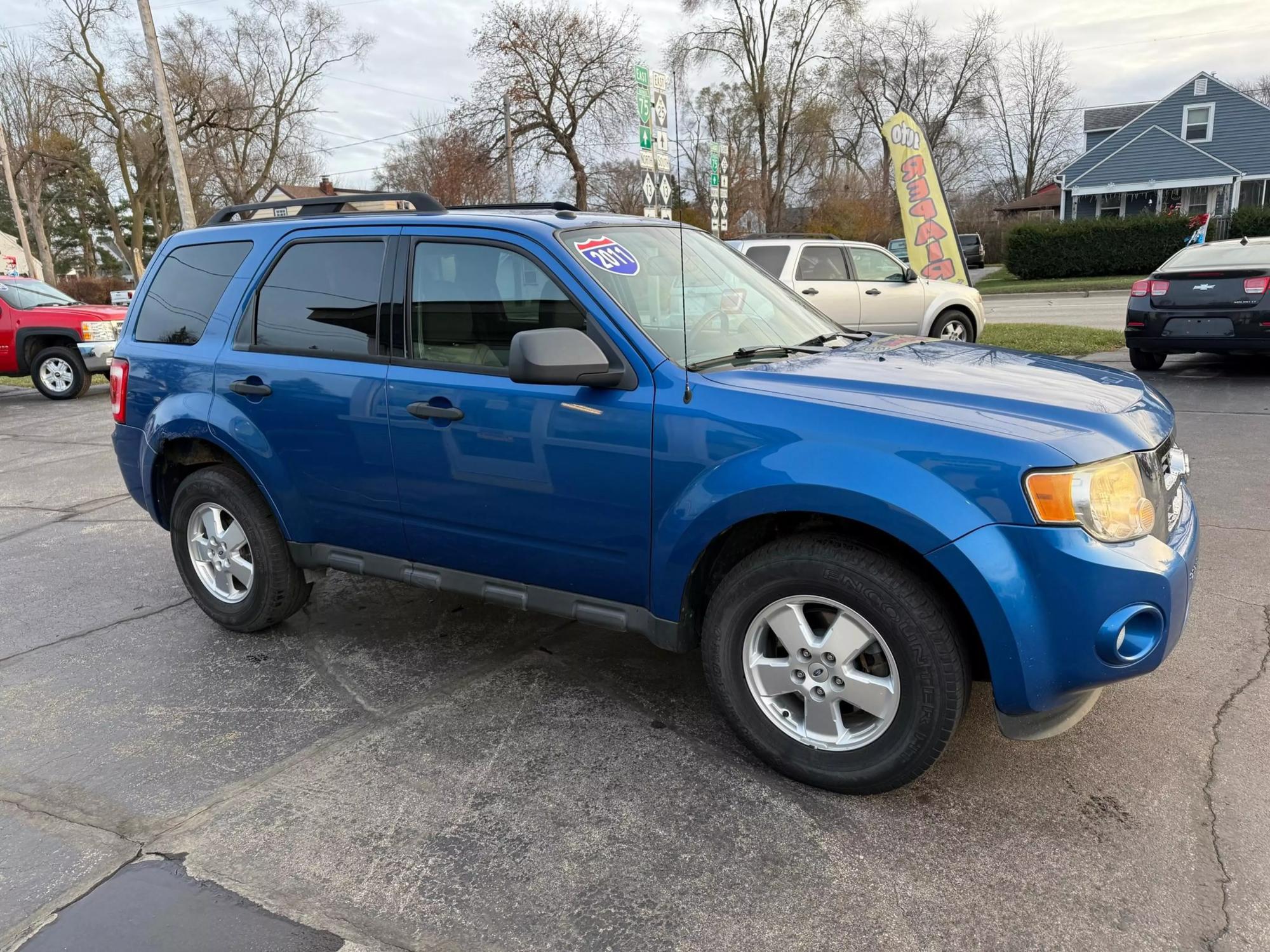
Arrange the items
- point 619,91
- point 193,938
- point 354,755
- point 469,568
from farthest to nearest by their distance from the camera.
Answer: point 619,91 → point 469,568 → point 354,755 → point 193,938

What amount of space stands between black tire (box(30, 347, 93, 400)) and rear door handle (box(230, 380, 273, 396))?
11644 mm

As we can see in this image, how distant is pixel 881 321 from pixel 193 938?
1102cm

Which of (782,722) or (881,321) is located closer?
(782,722)

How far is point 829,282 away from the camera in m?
11.6

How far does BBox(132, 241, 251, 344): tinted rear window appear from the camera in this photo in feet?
14.0

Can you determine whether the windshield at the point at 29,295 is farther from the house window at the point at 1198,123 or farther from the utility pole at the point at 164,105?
the house window at the point at 1198,123

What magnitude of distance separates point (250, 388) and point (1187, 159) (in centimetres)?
4495

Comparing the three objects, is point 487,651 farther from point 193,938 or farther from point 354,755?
point 193,938

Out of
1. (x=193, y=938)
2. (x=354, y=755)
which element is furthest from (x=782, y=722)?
(x=193, y=938)

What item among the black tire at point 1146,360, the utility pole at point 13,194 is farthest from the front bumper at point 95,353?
the utility pole at point 13,194

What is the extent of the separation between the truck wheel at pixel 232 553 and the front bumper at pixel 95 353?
1073cm

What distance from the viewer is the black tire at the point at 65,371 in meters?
13.6

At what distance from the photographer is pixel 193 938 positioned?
7.93 feet

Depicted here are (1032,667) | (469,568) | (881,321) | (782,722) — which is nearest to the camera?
(1032,667)
